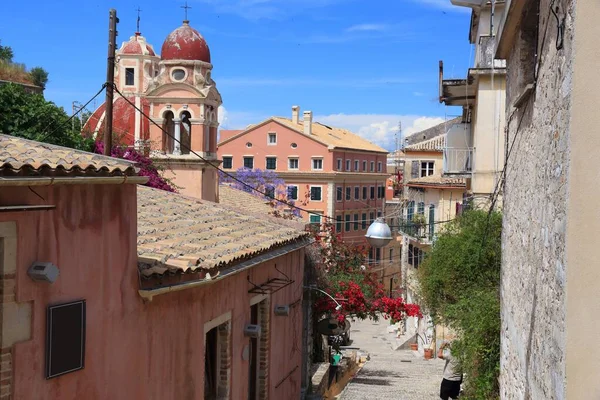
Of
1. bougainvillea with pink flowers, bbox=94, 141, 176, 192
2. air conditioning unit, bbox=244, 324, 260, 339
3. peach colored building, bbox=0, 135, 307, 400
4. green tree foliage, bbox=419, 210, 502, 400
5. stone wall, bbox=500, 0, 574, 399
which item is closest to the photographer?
stone wall, bbox=500, 0, 574, 399

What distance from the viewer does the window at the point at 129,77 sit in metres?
33.9

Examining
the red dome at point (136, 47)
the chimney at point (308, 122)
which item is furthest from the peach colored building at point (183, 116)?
the chimney at point (308, 122)

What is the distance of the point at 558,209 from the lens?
17.4ft

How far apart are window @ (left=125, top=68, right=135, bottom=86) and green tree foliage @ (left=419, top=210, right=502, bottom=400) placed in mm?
20137

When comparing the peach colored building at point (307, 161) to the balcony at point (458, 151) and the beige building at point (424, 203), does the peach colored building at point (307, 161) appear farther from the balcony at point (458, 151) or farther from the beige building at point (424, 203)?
the balcony at point (458, 151)

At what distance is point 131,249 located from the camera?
293 inches

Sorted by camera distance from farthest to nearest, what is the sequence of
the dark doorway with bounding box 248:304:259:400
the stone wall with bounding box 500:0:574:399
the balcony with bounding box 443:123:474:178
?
the balcony with bounding box 443:123:474:178 → the dark doorway with bounding box 248:304:259:400 → the stone wall with bounding box 500:0:574:399

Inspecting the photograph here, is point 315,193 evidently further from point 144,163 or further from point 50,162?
point 50,162

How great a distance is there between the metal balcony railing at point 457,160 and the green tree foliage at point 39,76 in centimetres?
1372

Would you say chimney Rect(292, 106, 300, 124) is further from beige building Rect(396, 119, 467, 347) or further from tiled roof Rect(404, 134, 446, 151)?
tiled roof Rect(404, 134, 446, 151)

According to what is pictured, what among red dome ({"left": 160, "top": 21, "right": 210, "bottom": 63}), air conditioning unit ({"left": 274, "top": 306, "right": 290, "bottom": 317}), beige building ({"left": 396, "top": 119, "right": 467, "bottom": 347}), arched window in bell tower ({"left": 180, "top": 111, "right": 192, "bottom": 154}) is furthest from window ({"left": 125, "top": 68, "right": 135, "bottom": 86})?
air conditioning unit ({"left": 274, "top": 306, "right": 290, "bottom": 317})

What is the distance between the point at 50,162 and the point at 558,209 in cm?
392

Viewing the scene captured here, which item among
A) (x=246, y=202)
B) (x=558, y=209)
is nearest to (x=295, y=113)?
(x=246, y=202)

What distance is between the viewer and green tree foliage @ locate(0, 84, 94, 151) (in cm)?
1691
